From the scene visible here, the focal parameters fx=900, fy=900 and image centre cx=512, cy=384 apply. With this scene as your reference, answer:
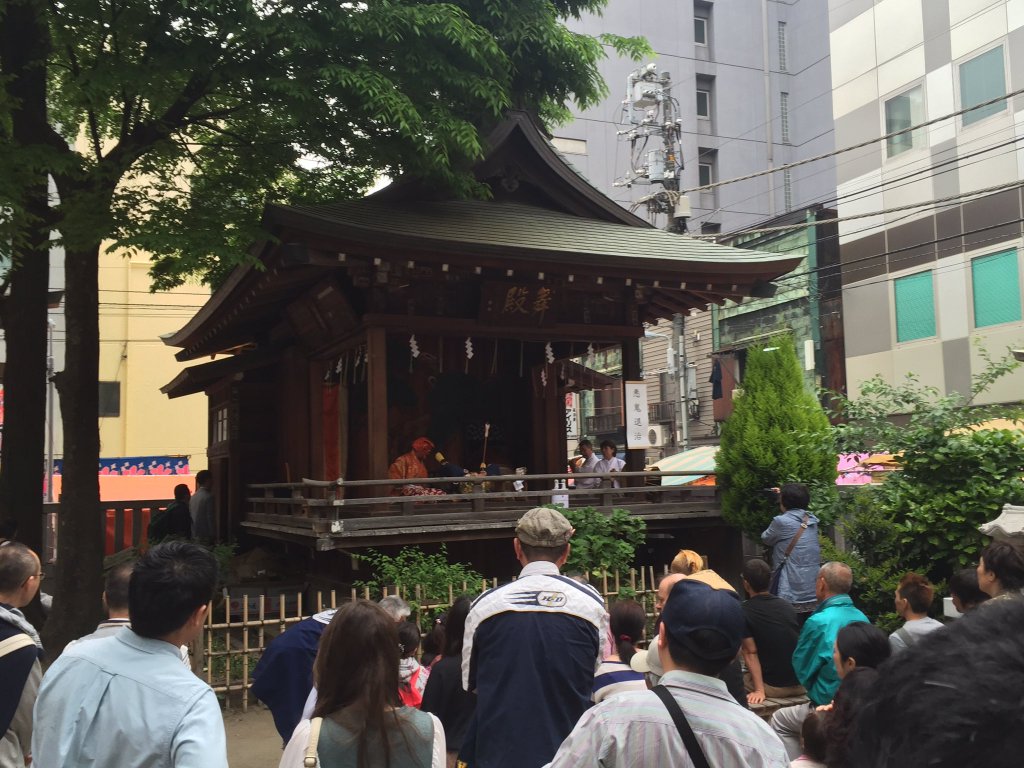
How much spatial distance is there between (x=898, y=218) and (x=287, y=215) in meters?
17.3

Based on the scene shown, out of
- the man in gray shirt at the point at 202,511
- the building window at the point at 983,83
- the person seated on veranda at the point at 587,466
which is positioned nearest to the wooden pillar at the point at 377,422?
the person seated on veranda at the point at 587,466

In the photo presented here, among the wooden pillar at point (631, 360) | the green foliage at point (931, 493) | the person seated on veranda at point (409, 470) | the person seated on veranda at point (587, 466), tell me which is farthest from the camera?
the wooden pillar at point (631, 360)

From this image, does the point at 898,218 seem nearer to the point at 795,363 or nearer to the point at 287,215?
the point at 795,363

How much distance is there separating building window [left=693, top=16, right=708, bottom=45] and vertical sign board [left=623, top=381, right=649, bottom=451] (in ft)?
93.7

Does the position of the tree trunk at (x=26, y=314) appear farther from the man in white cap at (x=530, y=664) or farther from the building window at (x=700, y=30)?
the building window at (x=700, y=30)

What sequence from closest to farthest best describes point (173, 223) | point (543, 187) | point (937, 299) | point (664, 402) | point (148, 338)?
point (173, 223)
point (543, 187)
point (937, 299)
point (148, 338)
point (664, 402)

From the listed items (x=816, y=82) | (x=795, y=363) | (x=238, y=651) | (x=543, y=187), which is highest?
(x=816, y=82)

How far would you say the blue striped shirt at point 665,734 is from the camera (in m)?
2.28

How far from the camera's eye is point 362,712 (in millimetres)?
2771

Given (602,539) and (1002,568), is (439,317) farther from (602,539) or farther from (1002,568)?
(1002,568)

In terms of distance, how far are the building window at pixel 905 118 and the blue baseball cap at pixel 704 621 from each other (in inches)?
875

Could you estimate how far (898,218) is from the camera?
22.4 meters

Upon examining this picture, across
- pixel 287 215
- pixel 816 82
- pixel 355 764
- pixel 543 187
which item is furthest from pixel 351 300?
pixel 816 82

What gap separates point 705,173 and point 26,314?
30995 millimetres
